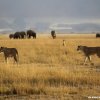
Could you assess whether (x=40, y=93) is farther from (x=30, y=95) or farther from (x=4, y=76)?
(x=4, y=76)

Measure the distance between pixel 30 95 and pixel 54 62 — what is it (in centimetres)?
1056

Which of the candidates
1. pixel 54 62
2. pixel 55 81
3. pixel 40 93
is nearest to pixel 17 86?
pixel 40 93

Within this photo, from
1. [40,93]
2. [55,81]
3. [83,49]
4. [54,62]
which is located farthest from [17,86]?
[83,49]

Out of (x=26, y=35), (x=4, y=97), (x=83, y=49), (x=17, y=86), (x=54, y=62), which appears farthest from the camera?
(x=26, y=35)

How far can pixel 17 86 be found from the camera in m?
14.0

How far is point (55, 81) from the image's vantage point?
51.2 ft

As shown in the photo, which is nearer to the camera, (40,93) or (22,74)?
(40,93)

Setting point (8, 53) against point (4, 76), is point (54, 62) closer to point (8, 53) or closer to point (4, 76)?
point (8, 53)

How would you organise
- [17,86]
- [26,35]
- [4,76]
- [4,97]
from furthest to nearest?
1. [26,35]
2. [4,76]
3. [17,86]
4. [4,97]

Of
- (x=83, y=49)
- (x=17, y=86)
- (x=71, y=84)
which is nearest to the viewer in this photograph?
(x=17, y=86)

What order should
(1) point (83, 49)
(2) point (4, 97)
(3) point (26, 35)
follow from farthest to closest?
(3) point (26, 35) → (1) point (83, 49) → (2) point (4, 97)

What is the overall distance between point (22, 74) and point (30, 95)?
3567 millimetres

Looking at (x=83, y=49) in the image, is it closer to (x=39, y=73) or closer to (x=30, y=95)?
(x=39, y=73)

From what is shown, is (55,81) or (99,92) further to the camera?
(55,81)
